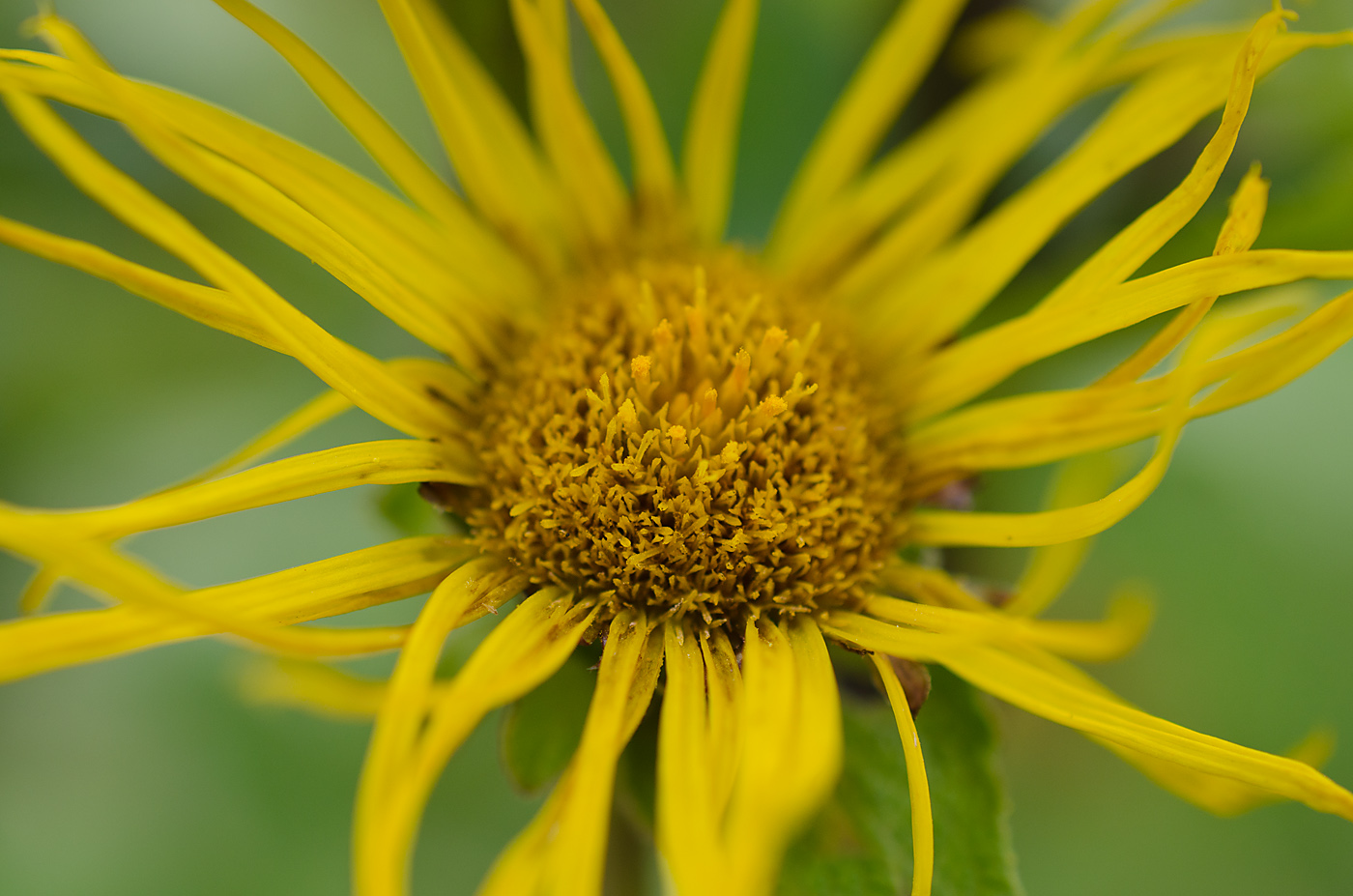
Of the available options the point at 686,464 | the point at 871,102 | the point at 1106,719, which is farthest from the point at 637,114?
the point at 1106,719

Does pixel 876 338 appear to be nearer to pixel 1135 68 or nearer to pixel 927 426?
pixel 927 426

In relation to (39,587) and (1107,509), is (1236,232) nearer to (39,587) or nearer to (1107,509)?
(1107,509)

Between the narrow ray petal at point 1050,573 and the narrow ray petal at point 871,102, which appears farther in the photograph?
the narrow ray petal at point 871,102

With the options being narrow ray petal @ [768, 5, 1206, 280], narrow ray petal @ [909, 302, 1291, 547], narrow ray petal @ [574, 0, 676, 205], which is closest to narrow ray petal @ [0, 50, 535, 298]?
narrow ray petal @ [574, 0, 676, 205]

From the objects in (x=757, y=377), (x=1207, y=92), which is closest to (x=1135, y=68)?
(x=1207, y=92)

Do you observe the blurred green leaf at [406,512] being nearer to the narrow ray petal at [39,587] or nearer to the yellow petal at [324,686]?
the yellow petal at [324,686]

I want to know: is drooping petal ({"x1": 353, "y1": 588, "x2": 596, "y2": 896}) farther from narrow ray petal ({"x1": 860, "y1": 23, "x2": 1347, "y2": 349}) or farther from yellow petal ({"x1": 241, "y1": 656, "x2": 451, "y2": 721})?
narrow ray petal ({"x1": 860, "y1": 23, "x2": 1347, "y2": 349})

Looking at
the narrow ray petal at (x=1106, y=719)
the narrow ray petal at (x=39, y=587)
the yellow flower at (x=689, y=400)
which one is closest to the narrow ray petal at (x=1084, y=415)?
the yellow flower at (x=689, y=400)
